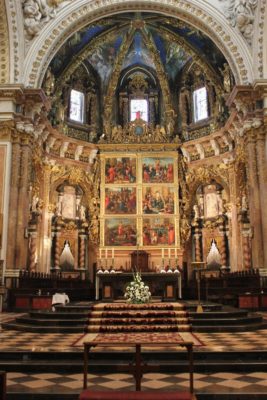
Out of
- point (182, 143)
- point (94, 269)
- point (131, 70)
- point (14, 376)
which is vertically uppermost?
point (131, 70)

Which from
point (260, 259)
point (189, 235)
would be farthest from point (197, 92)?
point (260, 259)

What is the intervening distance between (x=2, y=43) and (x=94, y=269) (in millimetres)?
12500

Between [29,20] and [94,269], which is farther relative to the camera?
[94,269]

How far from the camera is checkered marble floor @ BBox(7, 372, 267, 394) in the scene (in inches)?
220

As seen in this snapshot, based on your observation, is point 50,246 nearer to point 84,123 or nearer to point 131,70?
point 84,123

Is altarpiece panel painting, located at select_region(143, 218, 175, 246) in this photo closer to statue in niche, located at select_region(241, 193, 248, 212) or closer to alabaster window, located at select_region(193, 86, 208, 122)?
statue in niche, located at select_region(241, 193, 248, 212)

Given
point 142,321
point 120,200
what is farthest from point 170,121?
point 142,321

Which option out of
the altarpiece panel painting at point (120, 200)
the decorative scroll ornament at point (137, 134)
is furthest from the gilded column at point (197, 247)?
the decorative scroll ornament at point (137, 134)

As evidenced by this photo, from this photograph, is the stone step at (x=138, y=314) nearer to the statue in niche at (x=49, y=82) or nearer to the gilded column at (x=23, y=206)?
the gilded column at (x=23, y=206)

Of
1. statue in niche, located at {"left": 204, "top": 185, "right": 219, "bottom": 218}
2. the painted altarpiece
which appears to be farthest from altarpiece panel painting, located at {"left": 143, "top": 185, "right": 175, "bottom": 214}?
statue in niche, located at {"left": 204, "top": 185, "right": 219, "bottom": 218}

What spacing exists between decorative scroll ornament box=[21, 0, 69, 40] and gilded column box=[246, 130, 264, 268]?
10815 mm

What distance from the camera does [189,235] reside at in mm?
24047

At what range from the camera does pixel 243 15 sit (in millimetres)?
19344

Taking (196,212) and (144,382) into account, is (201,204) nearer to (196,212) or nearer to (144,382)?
(196,212)
